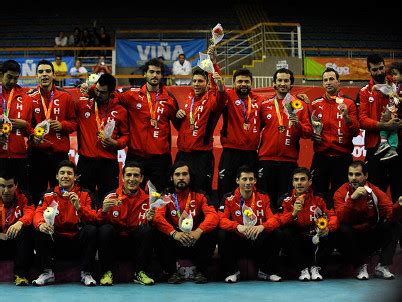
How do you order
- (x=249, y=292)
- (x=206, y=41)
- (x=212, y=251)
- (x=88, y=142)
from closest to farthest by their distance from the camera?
(x=249, y=292) → (x=212, y=251) → (x=88, y=142) → (x=206, y=41)

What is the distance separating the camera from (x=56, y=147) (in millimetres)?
7391

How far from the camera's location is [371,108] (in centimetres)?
762

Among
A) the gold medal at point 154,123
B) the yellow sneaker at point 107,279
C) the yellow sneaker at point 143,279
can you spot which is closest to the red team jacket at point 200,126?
the gold medal at point 154,123

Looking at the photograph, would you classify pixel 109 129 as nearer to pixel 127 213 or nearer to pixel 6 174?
pixel 127 213

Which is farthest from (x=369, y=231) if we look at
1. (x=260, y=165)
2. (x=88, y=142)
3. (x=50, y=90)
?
(x=50, y=90)

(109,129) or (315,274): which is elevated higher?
(109,129)

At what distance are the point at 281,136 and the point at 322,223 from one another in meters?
1.09

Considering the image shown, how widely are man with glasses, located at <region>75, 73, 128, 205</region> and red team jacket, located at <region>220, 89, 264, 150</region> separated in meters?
1.04

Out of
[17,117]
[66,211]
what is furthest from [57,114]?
[66,211]

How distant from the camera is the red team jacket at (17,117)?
24.0 feet

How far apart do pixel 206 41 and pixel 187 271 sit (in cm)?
1084

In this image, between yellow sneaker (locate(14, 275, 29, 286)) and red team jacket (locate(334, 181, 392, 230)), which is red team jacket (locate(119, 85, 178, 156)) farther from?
red team jacket (locate(334, 181, 392, 230))

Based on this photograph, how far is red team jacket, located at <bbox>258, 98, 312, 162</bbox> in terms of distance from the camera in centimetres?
754

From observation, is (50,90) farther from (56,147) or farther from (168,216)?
(168,216)
